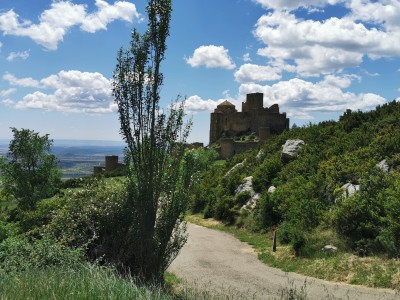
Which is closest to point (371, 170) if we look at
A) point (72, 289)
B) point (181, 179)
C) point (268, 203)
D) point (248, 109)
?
point (268, 203)

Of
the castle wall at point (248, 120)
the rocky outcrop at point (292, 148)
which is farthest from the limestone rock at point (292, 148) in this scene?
the castle wall at point (248, 120)

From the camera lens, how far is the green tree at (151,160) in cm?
977

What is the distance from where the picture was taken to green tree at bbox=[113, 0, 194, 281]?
977 centimetres

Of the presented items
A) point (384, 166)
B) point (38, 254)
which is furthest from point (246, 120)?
point (38, 254)

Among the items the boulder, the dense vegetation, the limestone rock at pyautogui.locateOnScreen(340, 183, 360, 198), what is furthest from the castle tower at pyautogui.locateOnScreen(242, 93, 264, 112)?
the limestone rock at pyautogui.locateOnScreen(340, 183, 360, 198)

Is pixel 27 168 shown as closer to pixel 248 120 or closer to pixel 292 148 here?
pixel 292 148

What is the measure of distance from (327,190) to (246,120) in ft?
199

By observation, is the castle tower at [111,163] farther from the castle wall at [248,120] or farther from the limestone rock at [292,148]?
the limestone rock at [292,148]

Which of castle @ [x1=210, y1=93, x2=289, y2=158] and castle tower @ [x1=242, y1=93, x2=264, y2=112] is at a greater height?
castle tower @ [x1=242, y1=93, x2=264, y2=112]

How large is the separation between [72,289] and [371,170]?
13.5m

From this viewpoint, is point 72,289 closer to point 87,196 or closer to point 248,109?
point 87,196

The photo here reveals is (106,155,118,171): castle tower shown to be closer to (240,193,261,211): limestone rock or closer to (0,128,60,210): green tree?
(0,128,60,210): green tree

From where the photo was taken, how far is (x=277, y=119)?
241 ft

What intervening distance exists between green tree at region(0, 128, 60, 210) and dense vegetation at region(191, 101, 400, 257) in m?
12.2
